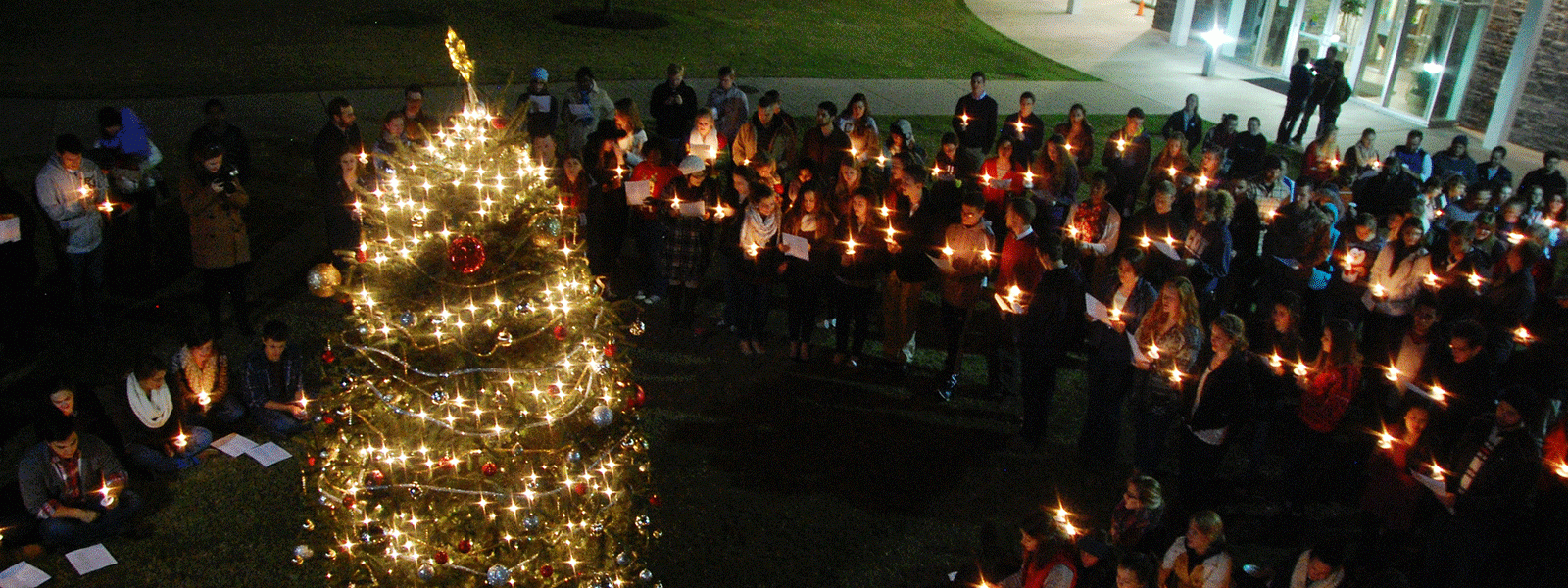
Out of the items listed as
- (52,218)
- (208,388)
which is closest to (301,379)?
(208,388)

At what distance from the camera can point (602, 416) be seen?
559cm

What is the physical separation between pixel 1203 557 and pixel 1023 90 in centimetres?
1455

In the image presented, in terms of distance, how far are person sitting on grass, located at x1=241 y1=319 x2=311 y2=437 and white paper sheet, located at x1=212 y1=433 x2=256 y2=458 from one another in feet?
0.58

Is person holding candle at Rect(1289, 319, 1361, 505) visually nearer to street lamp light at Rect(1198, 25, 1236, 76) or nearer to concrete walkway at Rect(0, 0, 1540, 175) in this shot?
concrete walkway at Rect(0, 0, 1540, 175)

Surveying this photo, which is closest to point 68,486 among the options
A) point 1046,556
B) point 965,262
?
point 1046,556

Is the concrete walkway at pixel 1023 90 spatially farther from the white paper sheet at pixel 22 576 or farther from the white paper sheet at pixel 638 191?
the white paper sheet at pixel 22 576

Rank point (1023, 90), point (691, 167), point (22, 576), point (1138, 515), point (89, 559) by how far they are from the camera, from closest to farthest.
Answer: point (1138, 515)
point (22, 576)
point (89, 559)
point (691, 167)
point (1023, 90)

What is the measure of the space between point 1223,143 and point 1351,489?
6114 mm

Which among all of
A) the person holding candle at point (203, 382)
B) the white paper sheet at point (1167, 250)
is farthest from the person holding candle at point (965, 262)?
the person holding candle at point (203, 382)

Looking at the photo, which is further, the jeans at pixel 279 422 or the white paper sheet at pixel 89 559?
the jeans at pixel 279 422

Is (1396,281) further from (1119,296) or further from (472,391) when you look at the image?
(472,391)

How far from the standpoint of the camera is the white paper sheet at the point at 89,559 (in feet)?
21.9

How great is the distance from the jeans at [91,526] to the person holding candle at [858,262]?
17.0 feet

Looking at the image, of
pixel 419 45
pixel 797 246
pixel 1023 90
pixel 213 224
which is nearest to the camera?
pixel 797 246
